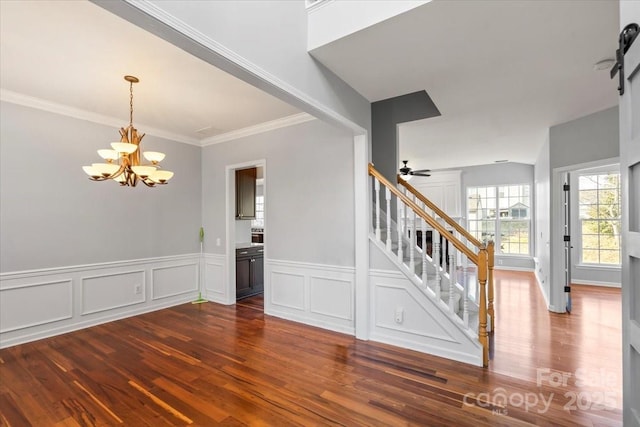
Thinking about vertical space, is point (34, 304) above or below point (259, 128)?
below

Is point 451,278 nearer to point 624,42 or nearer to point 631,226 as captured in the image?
point 631,226

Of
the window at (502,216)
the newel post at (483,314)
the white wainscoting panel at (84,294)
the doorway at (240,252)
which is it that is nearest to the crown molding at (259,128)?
the doorway at (240,252)

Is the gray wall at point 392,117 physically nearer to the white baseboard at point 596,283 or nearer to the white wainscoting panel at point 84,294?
the white wainscoting panel at point 84,294

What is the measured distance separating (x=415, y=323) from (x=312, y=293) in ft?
4.38

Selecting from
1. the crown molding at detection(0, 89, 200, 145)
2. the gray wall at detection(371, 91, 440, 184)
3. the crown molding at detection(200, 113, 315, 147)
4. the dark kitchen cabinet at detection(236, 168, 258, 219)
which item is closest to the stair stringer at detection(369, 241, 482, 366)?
the gray wall at detection(371, 91, 440, 184)

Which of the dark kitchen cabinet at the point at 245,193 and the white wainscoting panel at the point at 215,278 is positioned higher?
the dark kitchen cabinet at the point at 245,193

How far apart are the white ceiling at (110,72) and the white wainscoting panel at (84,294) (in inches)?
80.0

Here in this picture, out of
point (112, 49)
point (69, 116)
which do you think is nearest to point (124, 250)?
point (69, 116)

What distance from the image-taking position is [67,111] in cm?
366

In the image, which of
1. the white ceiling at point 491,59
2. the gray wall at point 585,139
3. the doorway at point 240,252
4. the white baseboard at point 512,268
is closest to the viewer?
the white ceiling at point 491,59

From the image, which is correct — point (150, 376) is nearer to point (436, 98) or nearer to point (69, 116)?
point (69, 116)

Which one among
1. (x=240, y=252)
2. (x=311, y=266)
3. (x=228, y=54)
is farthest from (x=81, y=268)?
(x=228, y=54)

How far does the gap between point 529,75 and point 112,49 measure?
3.68 m

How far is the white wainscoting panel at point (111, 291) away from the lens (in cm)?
380
